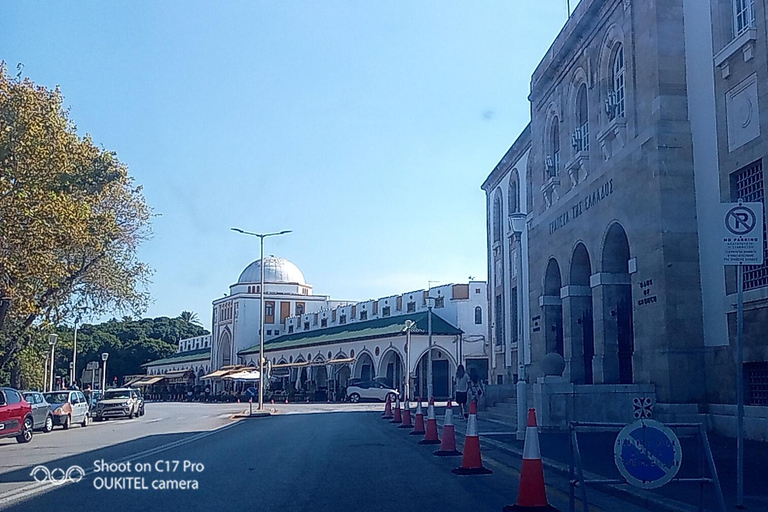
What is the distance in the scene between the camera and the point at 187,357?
104000 mm

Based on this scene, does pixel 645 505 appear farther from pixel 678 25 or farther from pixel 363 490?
pixel 678 25

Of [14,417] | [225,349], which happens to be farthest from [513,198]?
[225,349]

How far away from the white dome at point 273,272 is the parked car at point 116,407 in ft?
166

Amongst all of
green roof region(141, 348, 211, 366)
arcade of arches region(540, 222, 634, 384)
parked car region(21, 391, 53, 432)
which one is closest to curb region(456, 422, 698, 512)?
arcade of arches region(540, 222, 634, 384)

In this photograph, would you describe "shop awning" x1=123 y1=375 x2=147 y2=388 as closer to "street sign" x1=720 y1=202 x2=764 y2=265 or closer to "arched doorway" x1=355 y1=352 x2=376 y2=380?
"arched doorway" x1=355 y1=352 x2=376 y2=380

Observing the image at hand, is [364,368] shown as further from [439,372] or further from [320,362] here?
[439,372]

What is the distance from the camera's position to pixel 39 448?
19484 mm

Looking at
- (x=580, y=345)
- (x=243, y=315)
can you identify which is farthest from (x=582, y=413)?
(x=243, y=315)

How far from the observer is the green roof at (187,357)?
99881 millimetres

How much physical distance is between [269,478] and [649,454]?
6050 mm

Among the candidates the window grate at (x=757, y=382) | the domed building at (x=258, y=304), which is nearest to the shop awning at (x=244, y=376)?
the domed building at (x=258, y=304)

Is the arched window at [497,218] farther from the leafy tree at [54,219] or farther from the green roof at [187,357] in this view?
the green roof at [187,357]

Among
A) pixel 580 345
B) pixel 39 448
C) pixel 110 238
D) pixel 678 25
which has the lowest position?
pixel 39 448

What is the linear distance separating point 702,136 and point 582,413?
669 centimetres
